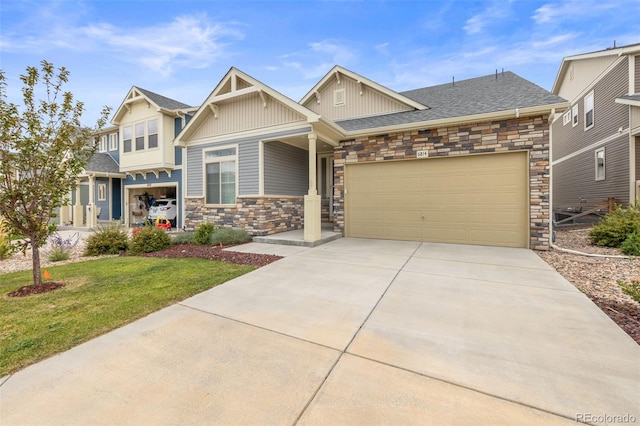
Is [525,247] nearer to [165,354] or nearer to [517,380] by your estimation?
[517,380]

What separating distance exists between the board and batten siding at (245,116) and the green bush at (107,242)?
447 centimetres

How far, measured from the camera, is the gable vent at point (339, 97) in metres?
11.6

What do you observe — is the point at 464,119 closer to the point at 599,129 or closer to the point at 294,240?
the point at 294,240

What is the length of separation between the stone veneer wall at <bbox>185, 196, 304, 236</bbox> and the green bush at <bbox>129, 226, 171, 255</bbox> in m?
2.26

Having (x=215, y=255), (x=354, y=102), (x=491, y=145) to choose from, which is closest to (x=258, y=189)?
(x=215, y=255)

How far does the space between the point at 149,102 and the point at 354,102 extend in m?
9.86

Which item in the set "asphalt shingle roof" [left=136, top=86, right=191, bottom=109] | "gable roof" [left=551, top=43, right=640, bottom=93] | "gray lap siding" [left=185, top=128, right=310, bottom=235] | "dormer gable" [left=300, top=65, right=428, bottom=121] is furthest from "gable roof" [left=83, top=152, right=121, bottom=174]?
"gable roof" [left=551, top=43, right=640, bottom=93]

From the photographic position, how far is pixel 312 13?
1066 cm

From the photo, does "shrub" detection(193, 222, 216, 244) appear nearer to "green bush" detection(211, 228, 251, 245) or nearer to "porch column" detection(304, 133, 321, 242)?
"green bush" detection(211, 228, 251, 245)

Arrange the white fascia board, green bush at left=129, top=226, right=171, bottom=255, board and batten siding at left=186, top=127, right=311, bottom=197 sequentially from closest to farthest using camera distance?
the white fascia board, green bush at left=129, top=226, right=171, bottom=255, board and batten siding at left=186, top=127, right=311, bottom=197

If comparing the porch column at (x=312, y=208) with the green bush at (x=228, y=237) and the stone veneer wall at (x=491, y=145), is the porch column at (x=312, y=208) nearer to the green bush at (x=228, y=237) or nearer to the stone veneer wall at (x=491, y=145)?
the stone veneer wall at (x=491, y=145)

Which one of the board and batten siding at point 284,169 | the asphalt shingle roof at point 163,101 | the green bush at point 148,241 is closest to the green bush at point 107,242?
the green bush at point 148,241

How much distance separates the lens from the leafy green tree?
400 centimetres

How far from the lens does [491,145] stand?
740 centimetres
